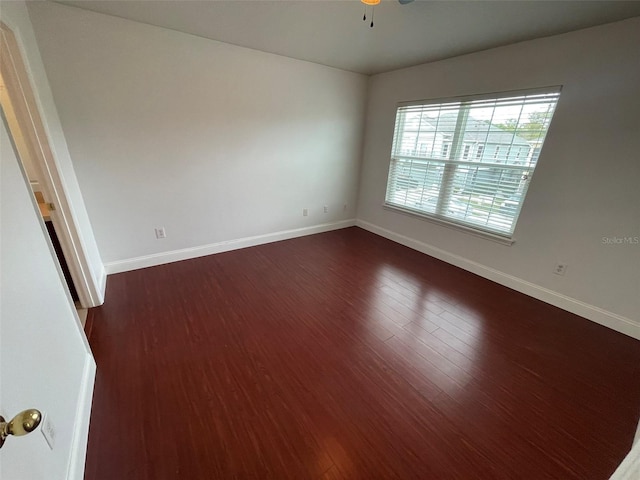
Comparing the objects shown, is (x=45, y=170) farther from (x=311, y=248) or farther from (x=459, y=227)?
(x=459, y=227)

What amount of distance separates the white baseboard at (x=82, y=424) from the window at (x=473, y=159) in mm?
3575

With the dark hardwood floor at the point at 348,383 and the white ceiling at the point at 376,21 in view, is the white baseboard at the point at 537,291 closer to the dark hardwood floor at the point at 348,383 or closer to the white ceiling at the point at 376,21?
the dark hardwood floor at the point at 348,383

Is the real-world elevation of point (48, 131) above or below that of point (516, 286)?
above

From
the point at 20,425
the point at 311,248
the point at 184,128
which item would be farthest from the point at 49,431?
the point at 311,248

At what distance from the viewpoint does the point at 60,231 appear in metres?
1.93

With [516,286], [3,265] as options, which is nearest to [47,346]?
[3,265]

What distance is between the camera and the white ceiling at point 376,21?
1.86 meters

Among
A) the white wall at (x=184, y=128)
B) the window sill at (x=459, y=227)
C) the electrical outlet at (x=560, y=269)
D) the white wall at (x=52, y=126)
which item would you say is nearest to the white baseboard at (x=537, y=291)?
the electrical outlet at (x=560, y=269)

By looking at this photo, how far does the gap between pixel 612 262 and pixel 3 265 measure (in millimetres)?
3709

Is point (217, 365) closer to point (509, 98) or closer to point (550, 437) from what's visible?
point (550, 437)

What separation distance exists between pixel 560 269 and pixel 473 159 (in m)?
1.38

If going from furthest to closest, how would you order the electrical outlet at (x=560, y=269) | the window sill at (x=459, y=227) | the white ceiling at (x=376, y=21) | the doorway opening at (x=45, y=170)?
the window sill at (x=459, y=227), the electrical outlet at (x=560, y=269), the white ceiling at (x=376, y=21), the doorway opening at (x=45, y=170)

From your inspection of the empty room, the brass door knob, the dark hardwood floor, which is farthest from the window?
the brass door knob

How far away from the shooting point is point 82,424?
129cm
